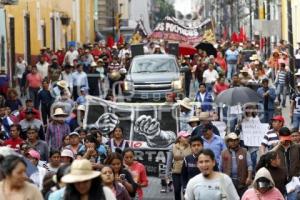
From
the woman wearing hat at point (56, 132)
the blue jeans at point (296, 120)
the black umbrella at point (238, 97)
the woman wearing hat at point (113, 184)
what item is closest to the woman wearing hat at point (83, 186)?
the woman wearing hat at point (113, 184)

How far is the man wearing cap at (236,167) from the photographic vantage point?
577 inches

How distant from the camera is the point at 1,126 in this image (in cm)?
1970

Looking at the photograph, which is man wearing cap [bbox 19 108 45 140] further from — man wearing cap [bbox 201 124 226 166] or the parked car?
the parked car

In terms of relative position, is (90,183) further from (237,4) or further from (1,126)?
(237,4)

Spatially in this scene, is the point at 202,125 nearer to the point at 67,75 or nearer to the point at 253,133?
the point at 253,133

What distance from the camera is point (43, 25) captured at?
52.9 m

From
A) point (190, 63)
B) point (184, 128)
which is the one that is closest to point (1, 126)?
point (184, 128)

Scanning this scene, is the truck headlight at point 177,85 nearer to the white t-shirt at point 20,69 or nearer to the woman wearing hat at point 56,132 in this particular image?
the white t-shirt at point 20,69

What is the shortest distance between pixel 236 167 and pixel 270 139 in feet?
6.84

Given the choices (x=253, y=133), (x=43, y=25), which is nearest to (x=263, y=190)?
(x=253, y=133)

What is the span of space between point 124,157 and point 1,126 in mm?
6282

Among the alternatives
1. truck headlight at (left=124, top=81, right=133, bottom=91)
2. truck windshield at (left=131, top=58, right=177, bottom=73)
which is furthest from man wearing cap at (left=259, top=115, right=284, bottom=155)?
truck windshield at (left=131, top=58, right=177, bottom=73)

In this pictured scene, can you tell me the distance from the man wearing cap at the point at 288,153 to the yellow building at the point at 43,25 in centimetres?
2586

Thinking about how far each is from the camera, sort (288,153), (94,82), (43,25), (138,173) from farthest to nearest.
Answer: (43,25) < (94,82) < (288,153) < (138,173)
